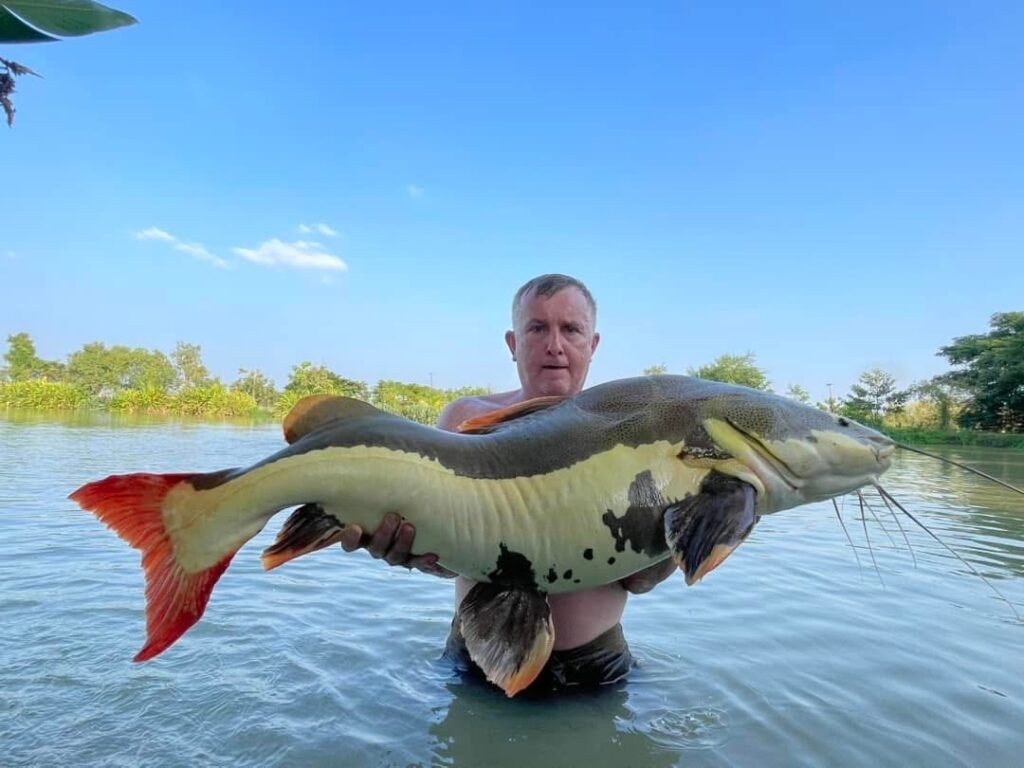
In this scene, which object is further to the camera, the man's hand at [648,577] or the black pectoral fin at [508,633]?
the man's hand at [648,577]

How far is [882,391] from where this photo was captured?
4553cm

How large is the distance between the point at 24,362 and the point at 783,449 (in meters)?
73.9

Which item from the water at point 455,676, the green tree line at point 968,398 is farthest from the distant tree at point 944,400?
the water at point 455,676

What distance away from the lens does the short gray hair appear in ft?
11.7

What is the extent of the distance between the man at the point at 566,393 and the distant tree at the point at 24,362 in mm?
70815

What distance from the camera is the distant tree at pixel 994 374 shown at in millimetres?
34156

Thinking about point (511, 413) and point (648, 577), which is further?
point (648, 577)

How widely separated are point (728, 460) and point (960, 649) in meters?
3.47

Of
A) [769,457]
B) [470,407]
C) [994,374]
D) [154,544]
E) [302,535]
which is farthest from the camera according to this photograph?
[994,374]

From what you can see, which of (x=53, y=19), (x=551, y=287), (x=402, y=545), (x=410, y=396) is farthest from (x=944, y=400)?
(x=53, y=19)

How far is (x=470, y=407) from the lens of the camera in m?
3.85

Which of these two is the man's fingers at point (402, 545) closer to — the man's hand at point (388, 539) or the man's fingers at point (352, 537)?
the man's hand at point (388, 539)

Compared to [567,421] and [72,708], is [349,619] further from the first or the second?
[567,421]

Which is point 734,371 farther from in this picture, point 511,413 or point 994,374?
point 511,413
